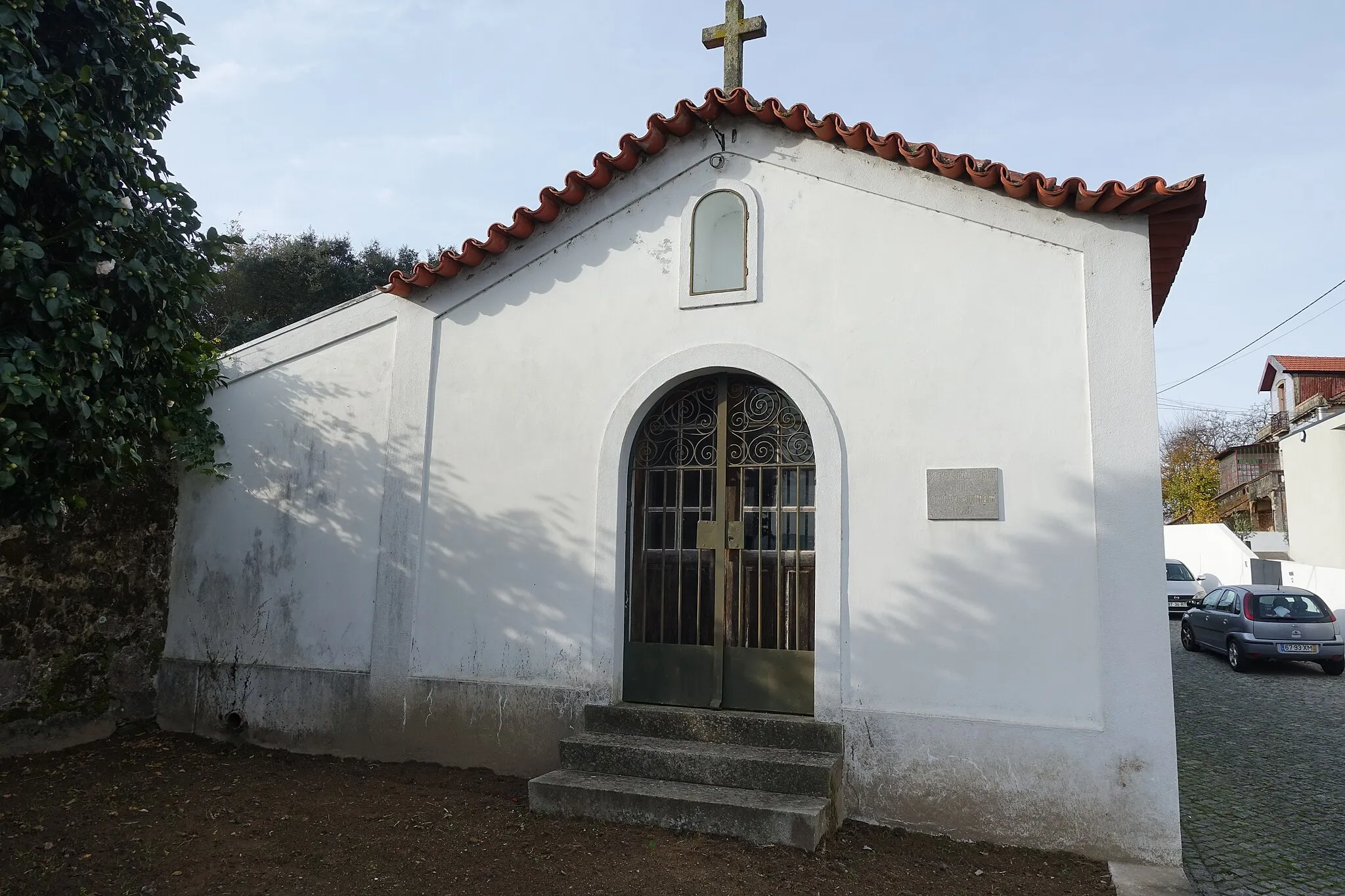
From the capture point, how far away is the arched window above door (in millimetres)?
6293

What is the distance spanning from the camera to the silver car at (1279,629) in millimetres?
13016

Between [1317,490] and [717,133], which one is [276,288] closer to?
[717,133]

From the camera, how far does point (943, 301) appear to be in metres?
5.72

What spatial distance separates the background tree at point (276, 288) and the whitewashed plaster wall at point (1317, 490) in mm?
23365

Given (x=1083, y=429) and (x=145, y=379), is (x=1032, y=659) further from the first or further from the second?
(x=145, y=379)

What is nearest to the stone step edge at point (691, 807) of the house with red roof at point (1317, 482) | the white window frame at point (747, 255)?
the white window frame at point (747, 255)

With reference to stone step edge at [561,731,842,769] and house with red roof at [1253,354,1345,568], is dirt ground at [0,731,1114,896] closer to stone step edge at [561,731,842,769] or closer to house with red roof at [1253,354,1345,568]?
stone step edge at [561,731,842,769]

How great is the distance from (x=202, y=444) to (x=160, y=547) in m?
0.98

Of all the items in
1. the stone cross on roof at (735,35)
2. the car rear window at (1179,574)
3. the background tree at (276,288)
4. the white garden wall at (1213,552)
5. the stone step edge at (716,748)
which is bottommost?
the stone step edge at (716,748)

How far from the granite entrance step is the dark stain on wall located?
4.03 m

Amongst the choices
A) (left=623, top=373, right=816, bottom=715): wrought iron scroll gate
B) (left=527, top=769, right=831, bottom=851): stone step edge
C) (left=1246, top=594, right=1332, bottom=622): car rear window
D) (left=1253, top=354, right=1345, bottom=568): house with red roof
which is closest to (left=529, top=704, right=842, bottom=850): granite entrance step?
(left=527, top=769, right=831, bottom=851): stone step edge

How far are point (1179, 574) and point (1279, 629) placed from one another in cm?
1042

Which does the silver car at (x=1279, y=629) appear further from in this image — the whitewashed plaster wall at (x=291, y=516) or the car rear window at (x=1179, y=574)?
the whitewashed plaster wall at (x=291, y=516)

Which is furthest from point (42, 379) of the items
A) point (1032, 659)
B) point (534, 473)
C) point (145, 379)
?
point (1032, 659)
